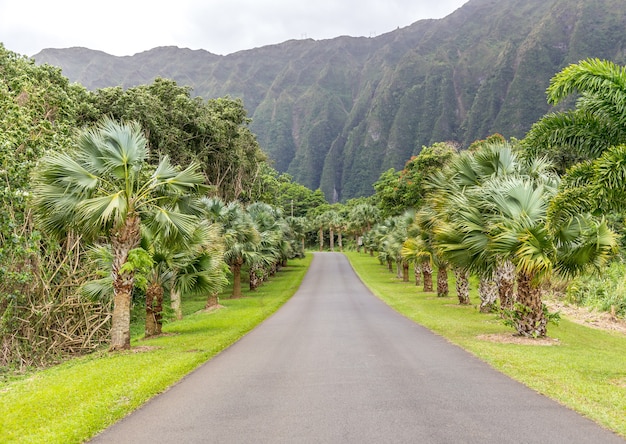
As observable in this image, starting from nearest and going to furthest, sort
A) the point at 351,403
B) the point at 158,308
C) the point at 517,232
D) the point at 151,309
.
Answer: the point at 351,403, the point at 517,232, the point at 151,309, the point at 158,308

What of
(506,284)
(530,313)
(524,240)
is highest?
(524,240)

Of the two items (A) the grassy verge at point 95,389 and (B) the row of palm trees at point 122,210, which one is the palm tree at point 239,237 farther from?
(A) the grassy verge at point 95,389

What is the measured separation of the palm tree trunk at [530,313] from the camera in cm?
1298

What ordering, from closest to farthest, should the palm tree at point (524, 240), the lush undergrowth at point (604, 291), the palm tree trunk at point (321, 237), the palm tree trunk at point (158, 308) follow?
the palm tree at point (524, 240) < the palm tree trunk at point (158, 308) < the lush undergrowth at point (604, 291) < the palm tree trunk at point (321, 237)

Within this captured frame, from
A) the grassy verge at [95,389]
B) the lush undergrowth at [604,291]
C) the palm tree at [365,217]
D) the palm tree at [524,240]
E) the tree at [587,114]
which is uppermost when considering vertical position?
the palm tree at [365,217]

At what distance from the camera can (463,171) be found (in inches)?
683

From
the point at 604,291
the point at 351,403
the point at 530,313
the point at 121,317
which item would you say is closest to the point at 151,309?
the point at 121,317

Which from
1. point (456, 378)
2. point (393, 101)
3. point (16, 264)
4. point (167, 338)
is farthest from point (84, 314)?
point (393, 101)

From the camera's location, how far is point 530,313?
42.9ft

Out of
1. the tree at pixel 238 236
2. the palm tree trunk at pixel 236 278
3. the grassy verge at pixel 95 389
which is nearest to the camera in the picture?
the grassy verge at pixel 95 389

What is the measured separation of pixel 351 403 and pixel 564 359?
5.80 meters

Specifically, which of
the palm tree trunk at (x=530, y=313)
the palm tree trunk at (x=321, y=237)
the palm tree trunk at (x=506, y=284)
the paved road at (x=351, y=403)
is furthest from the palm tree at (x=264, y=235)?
the palm tree trunk at (x=321, y=237)

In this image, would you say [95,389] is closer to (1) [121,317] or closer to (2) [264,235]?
(1) [121,317]

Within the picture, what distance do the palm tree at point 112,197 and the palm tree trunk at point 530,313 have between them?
9.40 m
